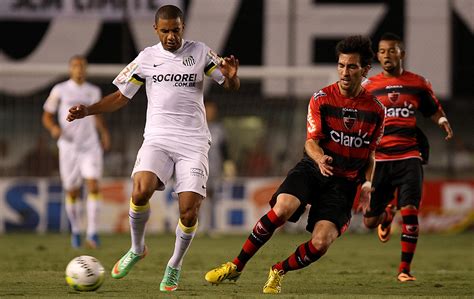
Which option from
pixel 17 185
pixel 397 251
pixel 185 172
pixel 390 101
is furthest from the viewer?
pixel 17 185

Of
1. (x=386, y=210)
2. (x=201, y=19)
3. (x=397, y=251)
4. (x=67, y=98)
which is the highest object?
(x=201, y=19)

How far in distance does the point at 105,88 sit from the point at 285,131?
3.21m

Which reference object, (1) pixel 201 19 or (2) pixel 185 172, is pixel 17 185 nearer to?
(1) pixel 201 19

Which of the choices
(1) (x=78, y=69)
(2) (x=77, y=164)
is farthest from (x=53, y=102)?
(2) (x=77, y=164)

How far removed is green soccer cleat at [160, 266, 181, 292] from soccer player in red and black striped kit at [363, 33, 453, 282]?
2643 millimetres

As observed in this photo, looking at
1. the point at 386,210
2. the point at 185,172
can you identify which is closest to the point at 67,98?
the point at 386,210

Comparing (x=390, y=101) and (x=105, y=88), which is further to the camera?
(x=105, y=88)

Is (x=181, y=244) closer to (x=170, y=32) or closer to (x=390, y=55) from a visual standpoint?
(x=170, y=32)

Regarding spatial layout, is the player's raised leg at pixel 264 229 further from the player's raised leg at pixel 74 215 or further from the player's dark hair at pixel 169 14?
the player's raised leg at pixel 74 215

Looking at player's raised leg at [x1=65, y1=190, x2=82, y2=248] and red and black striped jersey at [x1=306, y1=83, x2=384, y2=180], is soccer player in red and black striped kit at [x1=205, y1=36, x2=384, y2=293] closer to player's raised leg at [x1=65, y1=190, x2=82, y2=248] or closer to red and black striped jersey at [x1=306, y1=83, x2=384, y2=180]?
red and black striped jersey at [x1=306, y1=83, x2=384, y2=180]

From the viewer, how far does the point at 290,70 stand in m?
18.8

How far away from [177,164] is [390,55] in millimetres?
2728

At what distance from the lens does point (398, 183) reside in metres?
10.7

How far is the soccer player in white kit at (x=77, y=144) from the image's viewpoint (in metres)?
14.4
